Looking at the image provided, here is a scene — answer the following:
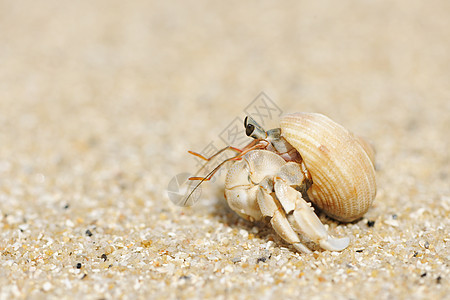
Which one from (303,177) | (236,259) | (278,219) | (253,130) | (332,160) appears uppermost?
(253,130)

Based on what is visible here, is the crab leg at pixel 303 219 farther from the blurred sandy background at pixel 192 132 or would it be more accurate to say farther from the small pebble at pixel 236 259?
the small pebble at pixel 236 259

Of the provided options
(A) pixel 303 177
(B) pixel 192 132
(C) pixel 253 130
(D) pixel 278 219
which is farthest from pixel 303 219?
(B) pixel 192 132

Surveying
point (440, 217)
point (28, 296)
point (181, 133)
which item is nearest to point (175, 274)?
point (28, 296)

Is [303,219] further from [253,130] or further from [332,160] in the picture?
[253,130]

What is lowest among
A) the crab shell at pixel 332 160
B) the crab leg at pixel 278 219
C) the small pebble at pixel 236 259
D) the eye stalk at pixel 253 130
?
the small pebble at pixel 236 259

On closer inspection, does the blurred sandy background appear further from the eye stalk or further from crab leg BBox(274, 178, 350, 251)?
the eye stalk

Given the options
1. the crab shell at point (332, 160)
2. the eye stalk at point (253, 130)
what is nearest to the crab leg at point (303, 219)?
the crab shell at point (332, 160)

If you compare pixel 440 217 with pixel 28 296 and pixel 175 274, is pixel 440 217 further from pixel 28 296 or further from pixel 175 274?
pixel 28 296

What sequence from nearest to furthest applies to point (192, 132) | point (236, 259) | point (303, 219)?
point (303, 219)
point (236, 259)
point (192, 132)

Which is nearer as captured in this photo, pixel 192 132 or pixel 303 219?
pixel 303 219
